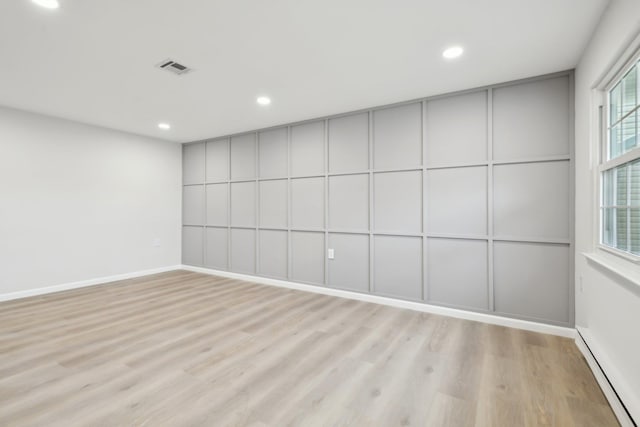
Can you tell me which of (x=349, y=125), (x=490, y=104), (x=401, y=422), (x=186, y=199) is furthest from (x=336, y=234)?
(x=186, y=199)

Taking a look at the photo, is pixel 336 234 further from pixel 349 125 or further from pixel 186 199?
pixel 186 199

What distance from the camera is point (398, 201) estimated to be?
3.63m

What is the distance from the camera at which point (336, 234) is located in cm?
411

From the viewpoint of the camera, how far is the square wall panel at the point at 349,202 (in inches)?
153

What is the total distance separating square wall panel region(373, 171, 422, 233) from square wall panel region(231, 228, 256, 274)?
2.24m

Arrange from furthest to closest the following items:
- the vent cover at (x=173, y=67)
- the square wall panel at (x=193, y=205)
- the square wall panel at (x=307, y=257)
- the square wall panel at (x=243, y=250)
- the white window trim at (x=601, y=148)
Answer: the square wall panel at (x=193, y=205) < the square wall panel at (x=243, y=250) < the square wall panel at (x=307, y=257) < the vent cover at (x=173, y=67) < the white window trim at (x=601, y=148)

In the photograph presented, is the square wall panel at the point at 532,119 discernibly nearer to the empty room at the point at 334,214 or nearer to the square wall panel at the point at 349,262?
the empty room at the point at 334,214

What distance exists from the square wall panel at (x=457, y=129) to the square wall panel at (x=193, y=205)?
420cm

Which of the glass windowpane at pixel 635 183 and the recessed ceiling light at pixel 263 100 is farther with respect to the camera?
the recessed ceiling light at pixel 263 100

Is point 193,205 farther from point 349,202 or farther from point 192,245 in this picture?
point 349,202

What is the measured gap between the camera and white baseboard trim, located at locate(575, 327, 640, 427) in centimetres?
157

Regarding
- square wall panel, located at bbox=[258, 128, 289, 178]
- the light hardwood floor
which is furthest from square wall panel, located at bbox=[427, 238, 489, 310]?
square wall panel, located at bbox=[258, 128, 289, 178]

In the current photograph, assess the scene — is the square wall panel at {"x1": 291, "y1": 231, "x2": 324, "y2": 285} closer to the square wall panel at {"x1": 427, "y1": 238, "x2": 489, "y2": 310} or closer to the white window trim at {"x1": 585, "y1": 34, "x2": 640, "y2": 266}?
the square wall panel at {"x1": 427, "y1": 238, "x2": 489, "y2": 310}

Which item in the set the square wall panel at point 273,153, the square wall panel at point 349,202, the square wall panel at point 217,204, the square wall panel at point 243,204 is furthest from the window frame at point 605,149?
the square wall panel at point 217,204
